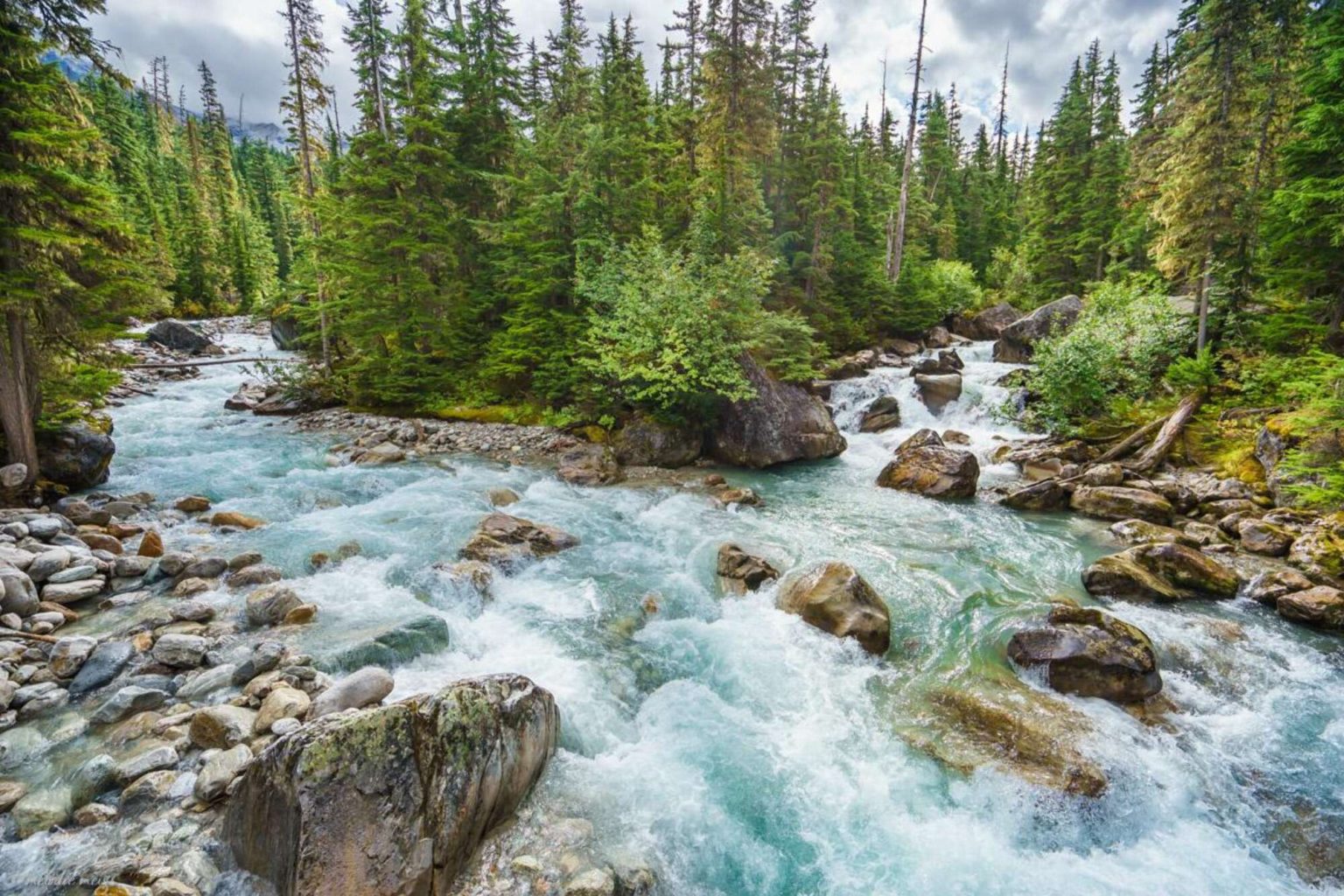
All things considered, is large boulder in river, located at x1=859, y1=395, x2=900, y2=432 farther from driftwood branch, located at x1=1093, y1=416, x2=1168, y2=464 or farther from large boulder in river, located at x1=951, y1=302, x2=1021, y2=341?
large boulder in river, located at x1=951, y1=302, x2=1021, y2=341

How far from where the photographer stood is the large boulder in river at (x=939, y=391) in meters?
19.8

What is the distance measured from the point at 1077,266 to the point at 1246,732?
116 feet

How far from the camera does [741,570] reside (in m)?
9.30

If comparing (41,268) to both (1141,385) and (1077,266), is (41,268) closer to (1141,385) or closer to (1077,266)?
(1141,385)

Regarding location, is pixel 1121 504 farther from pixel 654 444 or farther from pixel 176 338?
pixel 176 338

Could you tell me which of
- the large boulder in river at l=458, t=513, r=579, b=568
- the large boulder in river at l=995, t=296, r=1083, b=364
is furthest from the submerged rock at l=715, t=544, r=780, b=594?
the large boulder in river at l=995, t=296, r=1083, b=364

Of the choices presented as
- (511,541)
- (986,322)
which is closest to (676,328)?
(511,541)

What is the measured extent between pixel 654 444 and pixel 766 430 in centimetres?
332

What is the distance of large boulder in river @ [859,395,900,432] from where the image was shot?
63.4 ft

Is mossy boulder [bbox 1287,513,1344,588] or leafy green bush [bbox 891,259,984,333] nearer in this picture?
mossy boulder [bbox 1287,513,1344,588]

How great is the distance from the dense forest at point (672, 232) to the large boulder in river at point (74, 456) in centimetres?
87

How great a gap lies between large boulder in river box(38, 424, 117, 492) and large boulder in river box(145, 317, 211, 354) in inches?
928

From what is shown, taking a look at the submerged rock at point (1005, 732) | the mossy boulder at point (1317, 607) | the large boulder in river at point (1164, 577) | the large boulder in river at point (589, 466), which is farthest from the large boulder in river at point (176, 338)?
the mossy boulder at point (1317, 607)

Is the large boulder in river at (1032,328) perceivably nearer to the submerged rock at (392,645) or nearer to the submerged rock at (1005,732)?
the submerged rock at (1005,732)
